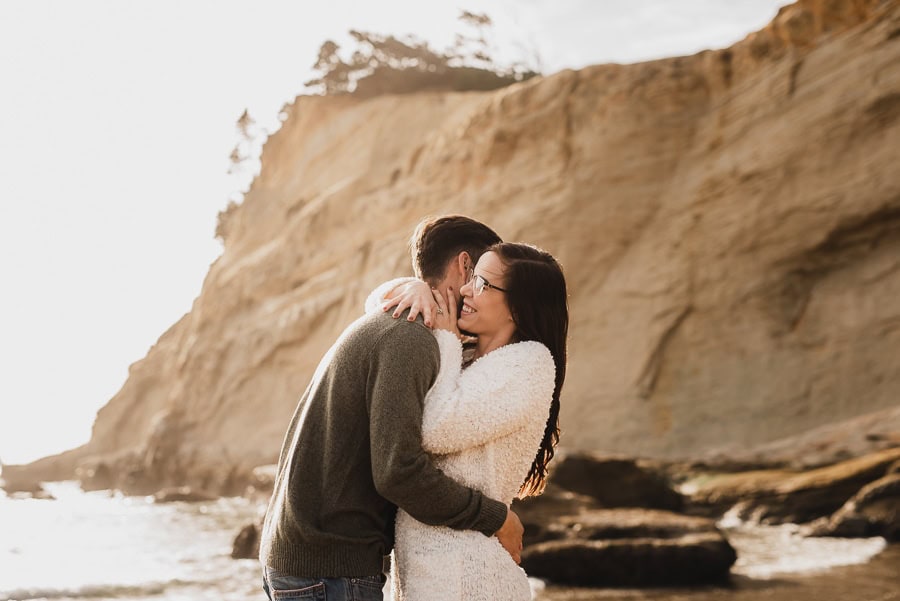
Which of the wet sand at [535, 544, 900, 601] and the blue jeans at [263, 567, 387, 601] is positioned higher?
the blue jeans at [263, 567, 387, 601]

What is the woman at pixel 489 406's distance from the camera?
90.6 inches

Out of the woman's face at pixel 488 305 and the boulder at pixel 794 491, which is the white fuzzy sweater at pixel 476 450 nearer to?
the woman's face at pixel 488 305

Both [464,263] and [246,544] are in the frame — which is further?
[246,544]

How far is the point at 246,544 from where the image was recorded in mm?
10359

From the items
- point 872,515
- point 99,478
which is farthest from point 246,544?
point 99,478

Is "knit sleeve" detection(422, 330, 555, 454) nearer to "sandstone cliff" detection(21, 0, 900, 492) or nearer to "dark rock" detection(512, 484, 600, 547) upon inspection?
"dark rock" detection(512, 484, 600, 547)

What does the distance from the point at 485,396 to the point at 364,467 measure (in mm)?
344

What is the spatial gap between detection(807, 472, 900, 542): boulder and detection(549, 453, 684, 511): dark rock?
2.13 meters

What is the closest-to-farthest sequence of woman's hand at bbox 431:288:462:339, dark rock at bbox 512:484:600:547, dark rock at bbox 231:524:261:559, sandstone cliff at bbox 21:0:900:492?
1. woman's hand at bbox 431:288:462:339
2. dark rock at bbox 512:484:600:547
3. dark rock at bbox 231:524:261:559
4. sandstone cliff at bbox 21:0:900:492

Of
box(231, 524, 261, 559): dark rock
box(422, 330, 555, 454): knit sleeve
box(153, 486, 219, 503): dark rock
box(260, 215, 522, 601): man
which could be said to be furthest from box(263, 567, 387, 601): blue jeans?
box(153, 486, 219, 503): dark rock

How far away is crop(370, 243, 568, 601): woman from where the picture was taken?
90.6 inches

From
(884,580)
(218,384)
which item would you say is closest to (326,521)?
(884,580)

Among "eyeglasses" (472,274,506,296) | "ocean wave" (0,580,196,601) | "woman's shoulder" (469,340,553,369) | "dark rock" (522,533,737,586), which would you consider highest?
"eyeglasses" (472,274,506,296)

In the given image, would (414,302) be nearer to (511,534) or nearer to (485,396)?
(485,396)
